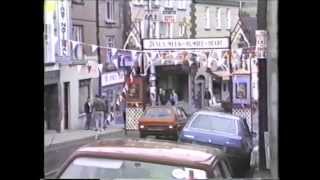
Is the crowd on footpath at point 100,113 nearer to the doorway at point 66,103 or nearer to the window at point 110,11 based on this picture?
the doorway at point 66,103

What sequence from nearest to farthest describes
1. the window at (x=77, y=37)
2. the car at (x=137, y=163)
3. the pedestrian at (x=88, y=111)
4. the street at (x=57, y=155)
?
the car at (x=137, y=163) → the street at (x=57, y=155) → the window at (x=77, y=37) → the pedestrian at (x=88, y=111)

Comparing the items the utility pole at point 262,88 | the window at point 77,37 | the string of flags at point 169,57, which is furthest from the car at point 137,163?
the window at point 77,37

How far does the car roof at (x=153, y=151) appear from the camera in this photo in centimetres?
426

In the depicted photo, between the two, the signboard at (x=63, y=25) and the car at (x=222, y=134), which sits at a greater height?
the signboard at (x=63, y=25)

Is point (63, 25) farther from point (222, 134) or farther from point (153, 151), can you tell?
point (222, 134)

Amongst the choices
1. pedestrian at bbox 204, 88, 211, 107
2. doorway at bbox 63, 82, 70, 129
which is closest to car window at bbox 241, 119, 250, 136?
pedestrian at bbox 204, 88, 211, 107

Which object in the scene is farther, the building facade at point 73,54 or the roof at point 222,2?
the roof at point 222,2

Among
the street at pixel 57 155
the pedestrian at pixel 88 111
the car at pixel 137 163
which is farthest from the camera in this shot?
the pedestrian at pixel 88 111

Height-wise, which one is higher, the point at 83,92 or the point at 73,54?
the point at 73,54

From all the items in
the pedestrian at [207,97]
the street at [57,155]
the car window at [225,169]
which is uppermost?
the pedestrian at [207,97]

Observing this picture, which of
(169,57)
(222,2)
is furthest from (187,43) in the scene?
(222,2)

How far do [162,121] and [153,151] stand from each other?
1.46 ft

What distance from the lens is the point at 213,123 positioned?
4695mm
